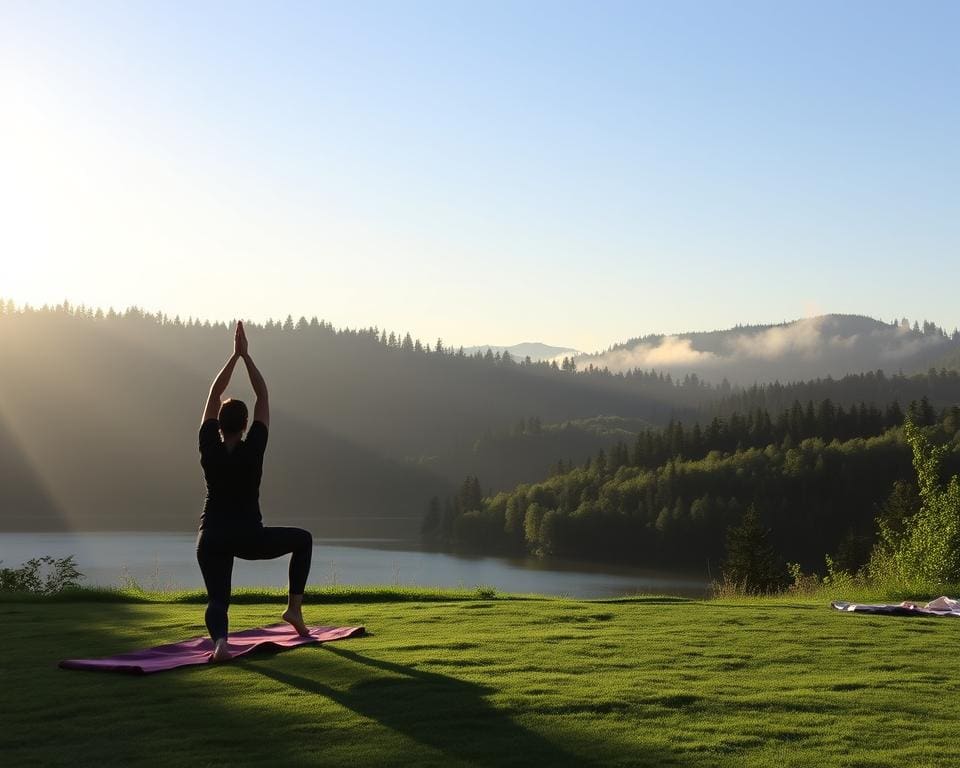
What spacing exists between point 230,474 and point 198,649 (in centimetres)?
154

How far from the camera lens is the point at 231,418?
8727mm

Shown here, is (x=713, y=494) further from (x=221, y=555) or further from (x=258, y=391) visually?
(x=221, y=555)

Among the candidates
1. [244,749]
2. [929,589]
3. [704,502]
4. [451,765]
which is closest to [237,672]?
[244,749]

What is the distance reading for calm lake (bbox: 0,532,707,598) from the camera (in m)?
74.9

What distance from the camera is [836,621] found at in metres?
11.2

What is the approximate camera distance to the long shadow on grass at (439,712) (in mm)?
5504

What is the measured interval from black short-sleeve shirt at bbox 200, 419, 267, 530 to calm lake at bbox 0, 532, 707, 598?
183 ft

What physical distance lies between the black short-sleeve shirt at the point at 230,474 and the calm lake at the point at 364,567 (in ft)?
183

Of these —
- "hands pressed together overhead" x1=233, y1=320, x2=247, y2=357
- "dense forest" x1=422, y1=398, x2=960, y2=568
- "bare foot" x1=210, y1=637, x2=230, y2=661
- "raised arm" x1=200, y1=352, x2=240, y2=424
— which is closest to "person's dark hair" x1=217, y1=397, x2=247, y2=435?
"raised arm" x1=200, y1=352, x2=240, y2=424

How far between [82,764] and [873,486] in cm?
12849

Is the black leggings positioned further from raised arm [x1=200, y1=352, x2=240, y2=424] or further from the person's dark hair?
raised arm [x1=200, y1=352, x2=240, y2=424]

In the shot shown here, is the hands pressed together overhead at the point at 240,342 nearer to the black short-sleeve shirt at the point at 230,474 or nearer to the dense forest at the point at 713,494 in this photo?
the black short-sleeve shirt at the point at 230,474

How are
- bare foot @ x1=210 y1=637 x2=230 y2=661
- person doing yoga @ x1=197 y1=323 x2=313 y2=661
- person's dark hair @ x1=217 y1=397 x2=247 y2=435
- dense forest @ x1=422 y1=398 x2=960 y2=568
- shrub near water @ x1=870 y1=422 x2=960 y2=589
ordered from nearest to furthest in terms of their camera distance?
1. bare foot @ x1=210 y1=637 x2=230 y2=661
2. person doing yoga @ x1=197 y1=323 x2=313 y2=661
3. person's dark hair @ x1=217 y1=397 x2=247 y2=435
4. shrub near water @ x1=870 y1=422 x2=960 y2=589
5. dense forest @ x1=422 y1=398 x2=960 y2=568


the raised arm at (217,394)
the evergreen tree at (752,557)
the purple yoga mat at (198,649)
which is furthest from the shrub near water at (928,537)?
the evergreen tree at (752,557)
